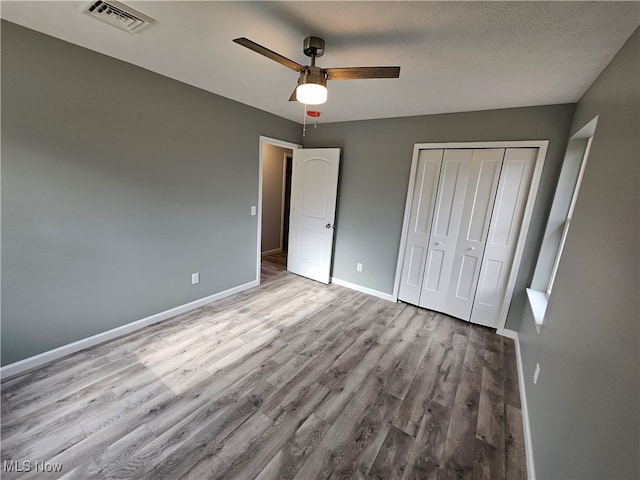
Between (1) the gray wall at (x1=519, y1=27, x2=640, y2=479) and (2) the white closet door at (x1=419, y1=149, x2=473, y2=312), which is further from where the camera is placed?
(2) the white closet door at (x1=419, y1=149, x2=473, y2=312)

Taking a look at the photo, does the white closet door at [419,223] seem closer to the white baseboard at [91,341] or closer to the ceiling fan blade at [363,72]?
the ceiling fan blade at [363,72]

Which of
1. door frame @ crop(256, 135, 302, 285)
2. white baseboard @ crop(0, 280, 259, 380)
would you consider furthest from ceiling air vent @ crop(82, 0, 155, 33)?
white baseboard @ crop(0, 280, 259, 380)

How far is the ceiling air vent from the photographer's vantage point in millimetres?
1435

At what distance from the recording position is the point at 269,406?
1773 mm

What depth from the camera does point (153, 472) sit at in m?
1.34

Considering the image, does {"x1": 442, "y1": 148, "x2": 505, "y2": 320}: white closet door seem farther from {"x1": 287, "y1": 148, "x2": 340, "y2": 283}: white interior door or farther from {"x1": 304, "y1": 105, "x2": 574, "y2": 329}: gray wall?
{"x1": 287, "y1": 148, "x2": 340, "y2": 283}: white interior door

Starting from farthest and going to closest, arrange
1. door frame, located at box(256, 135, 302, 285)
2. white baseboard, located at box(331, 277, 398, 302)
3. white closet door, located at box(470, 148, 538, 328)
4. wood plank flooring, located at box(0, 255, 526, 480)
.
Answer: white baseboard, located at box(331, 277, 398, 302), door frame, located at box(256, 135, 302, 285), white closet door, located at box(470, 148, 538, 328), wood plank flooring, located at box(0, 255, 526, 480)

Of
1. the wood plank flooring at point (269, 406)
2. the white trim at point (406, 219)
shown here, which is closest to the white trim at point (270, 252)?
the wood plank flooring at point (269, 406)

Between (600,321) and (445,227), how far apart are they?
2092mm

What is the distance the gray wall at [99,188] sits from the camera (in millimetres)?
1759

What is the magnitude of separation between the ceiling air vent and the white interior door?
2401mm

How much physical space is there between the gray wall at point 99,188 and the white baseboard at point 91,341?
0.19 ft

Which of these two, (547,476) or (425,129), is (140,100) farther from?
(547,476)

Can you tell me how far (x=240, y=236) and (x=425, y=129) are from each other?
2.62 meters
